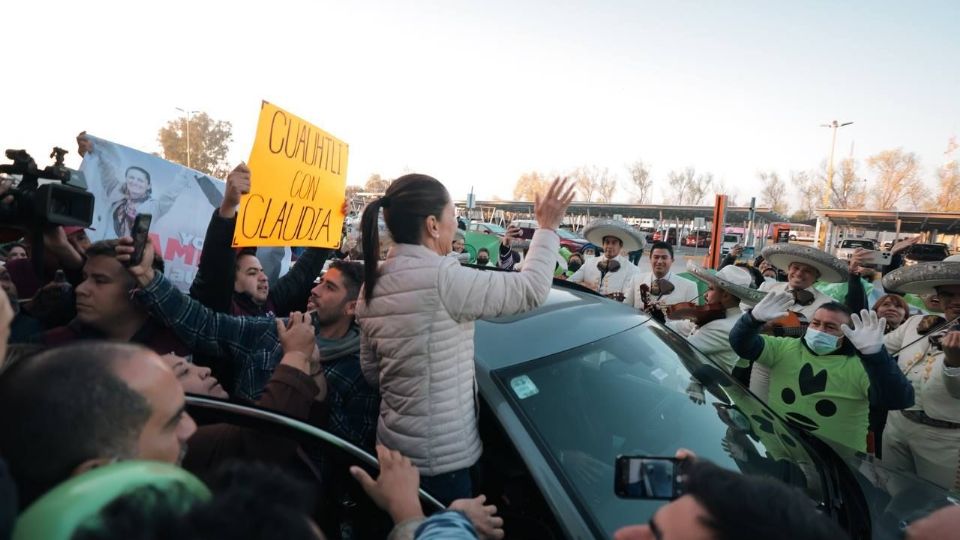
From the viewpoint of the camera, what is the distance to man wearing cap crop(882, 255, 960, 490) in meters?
2.85

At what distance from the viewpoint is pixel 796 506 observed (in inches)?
32.5

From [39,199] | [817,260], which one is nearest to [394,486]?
[39,199]

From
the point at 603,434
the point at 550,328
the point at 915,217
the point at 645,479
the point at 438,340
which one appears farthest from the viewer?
the point at 915,217

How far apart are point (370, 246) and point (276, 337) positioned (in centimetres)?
94

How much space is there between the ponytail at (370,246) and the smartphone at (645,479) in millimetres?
990

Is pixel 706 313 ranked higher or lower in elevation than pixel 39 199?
lower

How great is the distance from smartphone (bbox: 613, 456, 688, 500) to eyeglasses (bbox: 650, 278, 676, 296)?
4135 millimetres

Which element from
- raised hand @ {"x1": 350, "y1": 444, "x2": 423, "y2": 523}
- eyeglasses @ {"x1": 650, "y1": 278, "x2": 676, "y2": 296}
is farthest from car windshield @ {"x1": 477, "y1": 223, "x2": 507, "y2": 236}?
raised hand @ {"x1": 350, "y1": 444, "x2": 423, "y2": 523}

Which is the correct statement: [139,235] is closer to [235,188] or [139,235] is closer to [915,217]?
[235,188]

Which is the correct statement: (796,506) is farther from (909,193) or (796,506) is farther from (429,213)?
(909,193)

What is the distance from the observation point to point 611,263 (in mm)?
6676

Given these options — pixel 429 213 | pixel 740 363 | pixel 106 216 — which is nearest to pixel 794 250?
pixel 740 363

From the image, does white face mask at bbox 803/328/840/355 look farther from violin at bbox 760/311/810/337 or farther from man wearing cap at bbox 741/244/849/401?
man wearing cap at bbox 741/244/849/401

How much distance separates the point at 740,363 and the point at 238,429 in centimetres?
332
